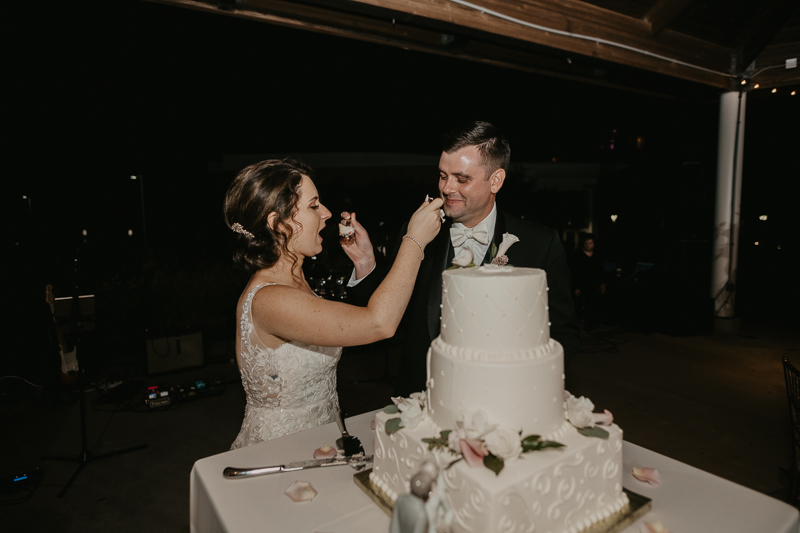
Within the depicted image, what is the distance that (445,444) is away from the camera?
114 centimetres

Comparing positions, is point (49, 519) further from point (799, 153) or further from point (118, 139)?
point (799, 153)

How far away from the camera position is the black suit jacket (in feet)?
6.62

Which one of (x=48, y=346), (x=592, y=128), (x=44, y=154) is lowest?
(x=48, y=346)

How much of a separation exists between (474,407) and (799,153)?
12.6m

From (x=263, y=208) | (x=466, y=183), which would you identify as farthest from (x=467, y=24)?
(x=263, y=208)

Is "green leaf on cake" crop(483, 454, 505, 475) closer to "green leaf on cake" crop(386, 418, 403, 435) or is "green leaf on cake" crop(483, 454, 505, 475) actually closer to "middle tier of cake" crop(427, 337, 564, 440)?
"middle tier of cake" crop(427, 337, 564, 440)

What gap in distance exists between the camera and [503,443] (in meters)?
1.02

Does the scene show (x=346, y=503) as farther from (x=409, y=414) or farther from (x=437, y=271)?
(x=437, y=271)

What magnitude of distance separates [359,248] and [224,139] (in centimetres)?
799

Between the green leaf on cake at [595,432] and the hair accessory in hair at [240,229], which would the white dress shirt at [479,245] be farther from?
the green leaf on cake at [595,432]

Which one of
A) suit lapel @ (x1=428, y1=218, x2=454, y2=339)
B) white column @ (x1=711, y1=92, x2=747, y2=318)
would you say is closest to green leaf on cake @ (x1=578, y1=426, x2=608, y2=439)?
suit lapel @ (x1=428, y1=218, x2=454, y2=339)

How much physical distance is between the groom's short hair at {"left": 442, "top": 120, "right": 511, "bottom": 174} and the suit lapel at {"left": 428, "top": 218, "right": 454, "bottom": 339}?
382mm

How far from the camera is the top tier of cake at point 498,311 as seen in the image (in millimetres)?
1151

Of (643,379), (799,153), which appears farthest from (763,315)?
(643,379)
